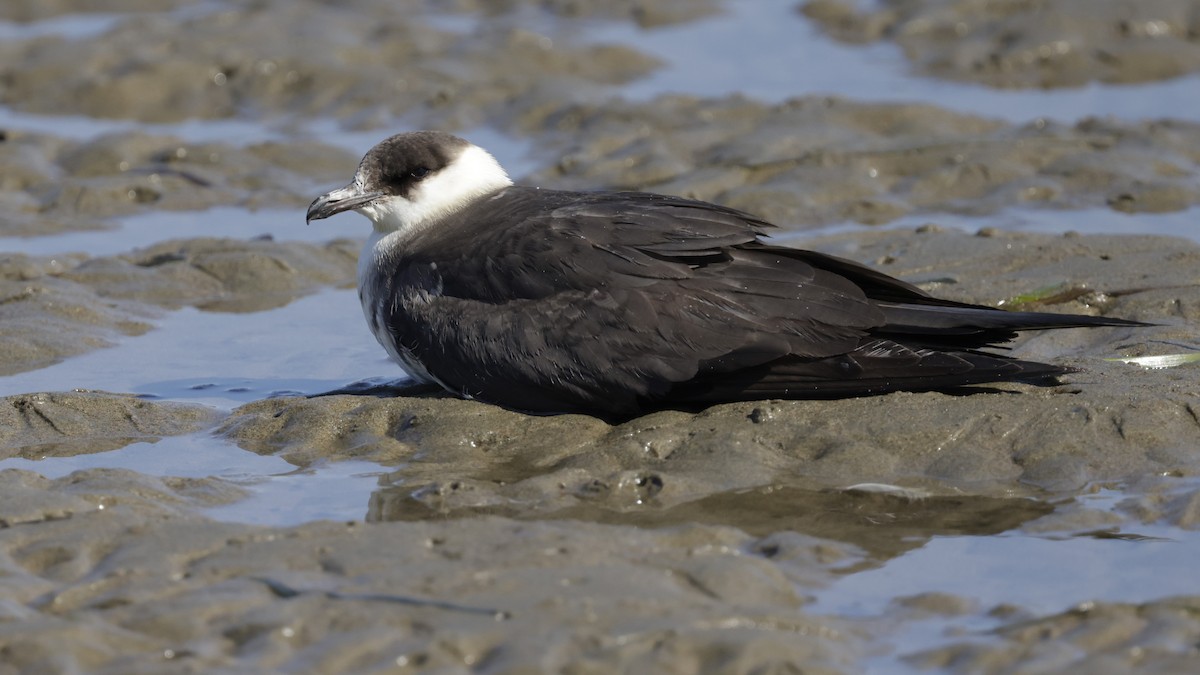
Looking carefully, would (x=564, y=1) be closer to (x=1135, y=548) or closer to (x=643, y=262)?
(x=643, y=262)

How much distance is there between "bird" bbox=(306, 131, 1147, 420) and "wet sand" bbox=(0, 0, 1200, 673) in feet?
0.37

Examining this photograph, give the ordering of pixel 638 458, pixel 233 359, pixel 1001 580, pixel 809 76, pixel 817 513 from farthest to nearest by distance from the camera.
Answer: pixel 809 76 < pixel 233 359 < pixel 638 458 < pixel 817 513 < pixel 1001 580

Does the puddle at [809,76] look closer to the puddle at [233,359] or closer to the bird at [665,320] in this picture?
the puddle at [233,359]

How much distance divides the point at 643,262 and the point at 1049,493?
167 cm

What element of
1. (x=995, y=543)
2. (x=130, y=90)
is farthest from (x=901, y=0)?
(x=995, y=543)

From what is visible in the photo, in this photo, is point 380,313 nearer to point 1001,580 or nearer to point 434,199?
point 434,199

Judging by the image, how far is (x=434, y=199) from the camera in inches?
271

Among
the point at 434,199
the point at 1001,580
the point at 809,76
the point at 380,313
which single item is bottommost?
the point at 1001,580

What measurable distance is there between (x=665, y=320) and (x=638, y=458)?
552mm

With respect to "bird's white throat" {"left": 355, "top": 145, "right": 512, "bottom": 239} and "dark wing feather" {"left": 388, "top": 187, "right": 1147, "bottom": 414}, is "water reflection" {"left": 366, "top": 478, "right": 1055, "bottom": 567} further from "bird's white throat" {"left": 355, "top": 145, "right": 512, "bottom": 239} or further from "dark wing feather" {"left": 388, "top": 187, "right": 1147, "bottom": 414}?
"bird's white throat" {"left": 355, "top": 145, "right": 512, "bottom": 239}

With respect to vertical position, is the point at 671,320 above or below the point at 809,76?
below

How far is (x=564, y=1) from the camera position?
13766 millimetres

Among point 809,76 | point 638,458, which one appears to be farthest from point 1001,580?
point 809,76

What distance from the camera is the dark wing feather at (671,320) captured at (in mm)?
5828
